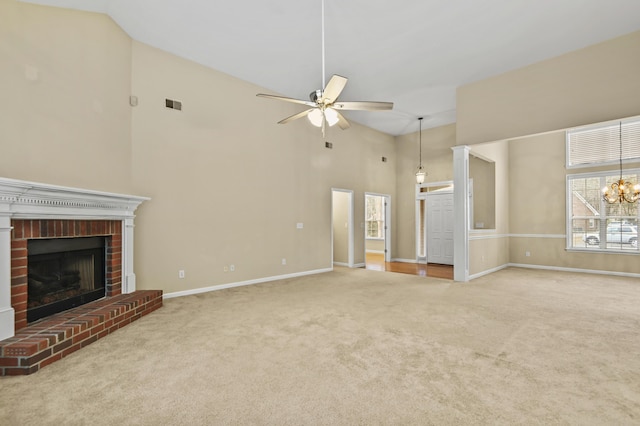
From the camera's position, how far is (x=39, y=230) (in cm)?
292

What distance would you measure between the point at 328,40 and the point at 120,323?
4.48 m

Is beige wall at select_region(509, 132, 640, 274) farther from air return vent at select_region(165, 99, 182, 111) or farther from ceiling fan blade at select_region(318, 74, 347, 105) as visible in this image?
air return vent at select_region(165, 99, 182, 111)

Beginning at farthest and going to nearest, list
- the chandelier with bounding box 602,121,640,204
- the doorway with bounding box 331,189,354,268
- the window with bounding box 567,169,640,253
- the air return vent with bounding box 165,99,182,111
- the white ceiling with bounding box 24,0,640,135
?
1. the doorway with bounding box 331,189,354,268
2. the window with bounding box 567,169,640,253
3. the chandelier with bounding box 602,121,640,204
4. the air return vent with bounding box 165,99,182,111
5. the white ceiling with bounding box 24,0,640,135

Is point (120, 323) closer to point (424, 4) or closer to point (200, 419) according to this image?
point (200, 419)

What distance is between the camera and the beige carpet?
6.09 ft

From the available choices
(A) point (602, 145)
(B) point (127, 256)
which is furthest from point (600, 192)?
(B) point (127, 256)

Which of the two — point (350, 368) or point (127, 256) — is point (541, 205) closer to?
point (350, 368)

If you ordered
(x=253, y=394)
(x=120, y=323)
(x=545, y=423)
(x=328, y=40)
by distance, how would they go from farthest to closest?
1. (x=328, y=40)
2. (x=120, y=323)
3. (x=253, y=394)
4. (x=545, y=423)

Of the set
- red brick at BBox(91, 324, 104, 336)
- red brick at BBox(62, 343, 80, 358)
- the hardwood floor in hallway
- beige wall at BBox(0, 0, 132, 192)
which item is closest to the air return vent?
beige wall at BBox(0, 0, 132, 192)

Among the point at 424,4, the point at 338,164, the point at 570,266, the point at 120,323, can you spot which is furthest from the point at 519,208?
the point at 120,323

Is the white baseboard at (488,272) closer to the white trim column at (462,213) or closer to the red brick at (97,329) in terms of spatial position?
the white trim column at (462,213)

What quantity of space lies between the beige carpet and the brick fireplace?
161mm

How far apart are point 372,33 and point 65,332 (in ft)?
15.9

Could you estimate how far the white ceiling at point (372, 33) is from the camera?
11.7 ft
